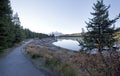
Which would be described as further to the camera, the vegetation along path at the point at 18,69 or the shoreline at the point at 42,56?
the shoreline at the point at 42,56

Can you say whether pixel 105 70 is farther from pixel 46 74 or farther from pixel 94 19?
pixel 94 19

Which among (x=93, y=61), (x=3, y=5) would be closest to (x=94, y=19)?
(x=3, y=5)

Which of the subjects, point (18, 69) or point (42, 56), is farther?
point (42, 56)

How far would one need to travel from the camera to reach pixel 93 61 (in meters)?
5.29

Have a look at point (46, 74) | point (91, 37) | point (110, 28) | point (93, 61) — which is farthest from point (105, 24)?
point (93, 61)

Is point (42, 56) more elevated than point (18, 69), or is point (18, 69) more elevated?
point (42, 56)

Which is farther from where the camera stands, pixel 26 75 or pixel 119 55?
pixel 26 75

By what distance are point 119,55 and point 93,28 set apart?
23956mm

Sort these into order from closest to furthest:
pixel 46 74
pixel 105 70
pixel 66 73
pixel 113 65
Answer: pixel 113 65 → pixel 105 70 → pixel 66 73 → pixel 46 74

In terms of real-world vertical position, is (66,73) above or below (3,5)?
below

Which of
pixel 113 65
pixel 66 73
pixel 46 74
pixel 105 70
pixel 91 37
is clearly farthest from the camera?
pixel 91 37

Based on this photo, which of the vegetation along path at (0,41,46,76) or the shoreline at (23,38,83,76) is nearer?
the vegetation along path at (0,41,46,76)

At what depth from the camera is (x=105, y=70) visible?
499cm

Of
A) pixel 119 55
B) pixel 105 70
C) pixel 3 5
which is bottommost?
pixel 105 70
